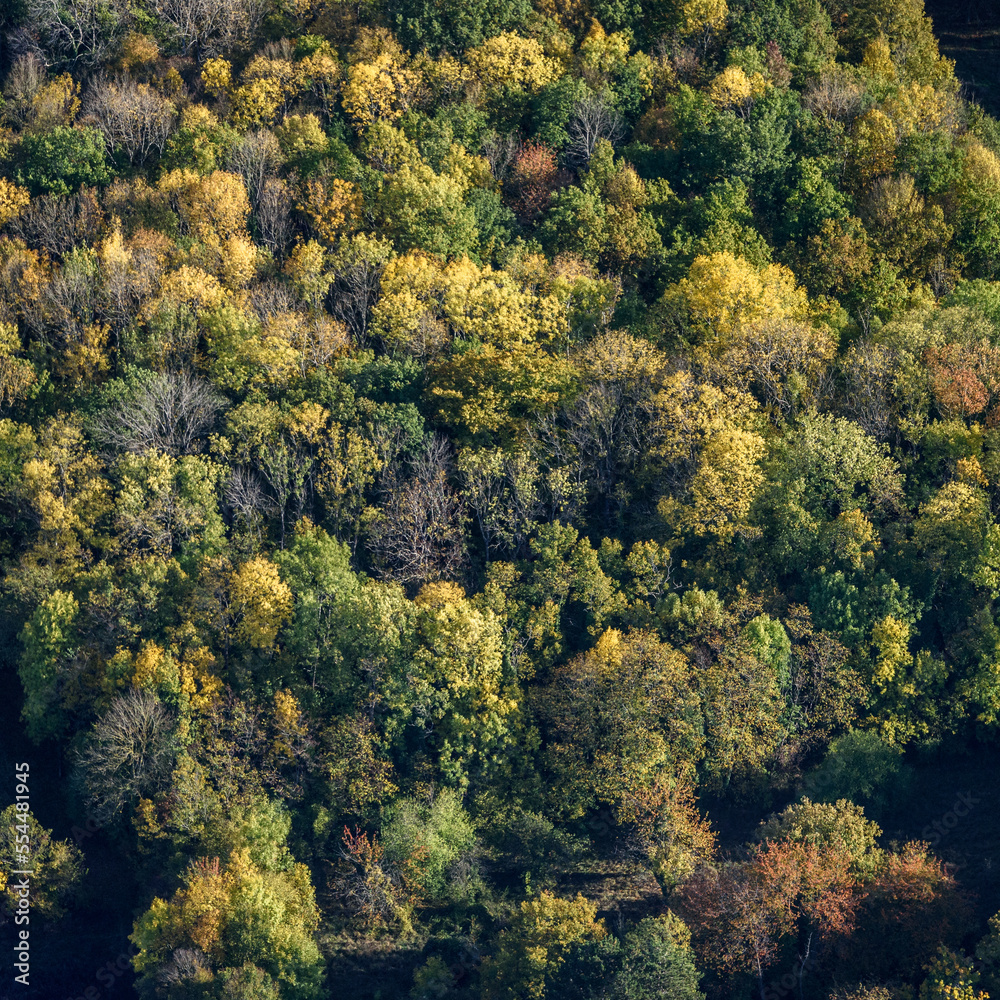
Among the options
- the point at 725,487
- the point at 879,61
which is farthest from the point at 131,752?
the point at 879,61

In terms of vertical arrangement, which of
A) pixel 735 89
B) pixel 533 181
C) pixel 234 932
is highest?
pixel 735 89

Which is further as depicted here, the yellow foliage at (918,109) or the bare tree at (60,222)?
the yellow foliage at (918,109)

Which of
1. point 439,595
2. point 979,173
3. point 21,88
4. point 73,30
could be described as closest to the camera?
point 439,595

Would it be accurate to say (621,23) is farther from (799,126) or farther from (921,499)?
(921,499)

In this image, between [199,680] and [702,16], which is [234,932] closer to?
[199,680]

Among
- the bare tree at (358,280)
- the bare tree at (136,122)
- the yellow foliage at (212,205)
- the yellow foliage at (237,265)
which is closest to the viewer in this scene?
the bare tree at (358,280)

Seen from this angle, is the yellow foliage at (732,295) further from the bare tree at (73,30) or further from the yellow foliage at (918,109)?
the bare tree at (73,30)

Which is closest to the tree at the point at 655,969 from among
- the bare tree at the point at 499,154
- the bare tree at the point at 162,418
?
the bare tree at the point at 162,418

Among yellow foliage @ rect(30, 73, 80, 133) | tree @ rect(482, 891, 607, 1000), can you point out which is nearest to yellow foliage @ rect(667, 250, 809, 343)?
tree @ rect(482, 891, 607, 1000)
